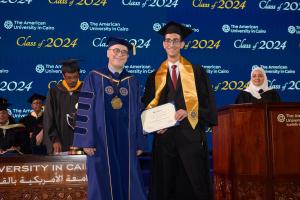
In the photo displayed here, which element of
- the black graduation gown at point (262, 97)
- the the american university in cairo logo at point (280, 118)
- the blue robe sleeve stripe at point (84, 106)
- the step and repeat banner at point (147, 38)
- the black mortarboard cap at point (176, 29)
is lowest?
the the american university in cairo logo at point (280, 118)

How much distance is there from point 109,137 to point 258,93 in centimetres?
339

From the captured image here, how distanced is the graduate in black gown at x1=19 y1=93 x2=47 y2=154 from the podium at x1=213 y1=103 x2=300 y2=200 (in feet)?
11.5

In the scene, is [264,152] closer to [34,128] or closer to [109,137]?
[109,137]

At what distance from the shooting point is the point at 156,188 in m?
4.59

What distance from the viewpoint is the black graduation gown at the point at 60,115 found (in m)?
5.59

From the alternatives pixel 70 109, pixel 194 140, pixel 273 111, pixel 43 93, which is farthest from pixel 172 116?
pixel 43 93

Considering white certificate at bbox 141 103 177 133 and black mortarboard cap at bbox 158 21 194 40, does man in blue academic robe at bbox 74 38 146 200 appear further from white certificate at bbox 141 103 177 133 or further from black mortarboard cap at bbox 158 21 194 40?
black mortarboard cap at bbox 158 21 194 40

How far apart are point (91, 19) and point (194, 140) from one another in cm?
462

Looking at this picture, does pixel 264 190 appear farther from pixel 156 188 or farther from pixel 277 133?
pixel 156 188

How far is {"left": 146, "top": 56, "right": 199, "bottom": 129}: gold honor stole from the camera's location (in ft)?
15.1

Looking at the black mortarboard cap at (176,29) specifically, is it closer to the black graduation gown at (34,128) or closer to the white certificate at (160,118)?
the white certificate at (160,118)

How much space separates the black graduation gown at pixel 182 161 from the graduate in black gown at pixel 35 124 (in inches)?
126

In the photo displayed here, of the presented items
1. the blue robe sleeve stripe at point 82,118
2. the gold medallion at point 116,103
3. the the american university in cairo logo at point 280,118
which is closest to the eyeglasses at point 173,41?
the gold medallion at point 116,103

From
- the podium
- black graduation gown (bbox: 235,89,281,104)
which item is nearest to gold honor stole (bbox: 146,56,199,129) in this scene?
the podium
